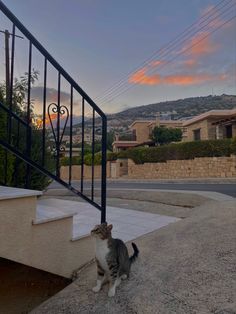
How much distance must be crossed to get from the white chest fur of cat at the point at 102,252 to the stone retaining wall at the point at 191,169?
54.2ft

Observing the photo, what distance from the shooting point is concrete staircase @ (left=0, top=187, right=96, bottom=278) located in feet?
5.71

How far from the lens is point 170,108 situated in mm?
76375

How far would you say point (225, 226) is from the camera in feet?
10.1

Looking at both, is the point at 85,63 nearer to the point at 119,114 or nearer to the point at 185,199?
the point at 185,199

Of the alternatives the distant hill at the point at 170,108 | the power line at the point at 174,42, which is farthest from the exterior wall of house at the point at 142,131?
the distant hill at the point at 170,108

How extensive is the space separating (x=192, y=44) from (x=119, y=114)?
210 feet

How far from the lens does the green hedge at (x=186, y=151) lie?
1708 cm

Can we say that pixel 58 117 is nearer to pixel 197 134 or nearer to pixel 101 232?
pixel 101 232

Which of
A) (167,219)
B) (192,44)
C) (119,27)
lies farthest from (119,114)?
(167,219)

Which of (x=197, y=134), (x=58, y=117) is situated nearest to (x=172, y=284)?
(x=58, y=117)

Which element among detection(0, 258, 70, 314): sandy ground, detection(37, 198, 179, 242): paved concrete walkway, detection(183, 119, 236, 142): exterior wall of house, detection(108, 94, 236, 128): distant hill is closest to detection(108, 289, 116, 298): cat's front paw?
detection(0, 258, 70, 314): sandy ground

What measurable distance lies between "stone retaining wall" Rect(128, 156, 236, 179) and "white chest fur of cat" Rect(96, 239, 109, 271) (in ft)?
54.2

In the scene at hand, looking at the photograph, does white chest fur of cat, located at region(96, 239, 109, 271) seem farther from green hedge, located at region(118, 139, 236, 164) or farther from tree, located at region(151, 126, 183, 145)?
tree, located at region(151, 126, 183, 145)

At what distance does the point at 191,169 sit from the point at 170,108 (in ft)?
200
